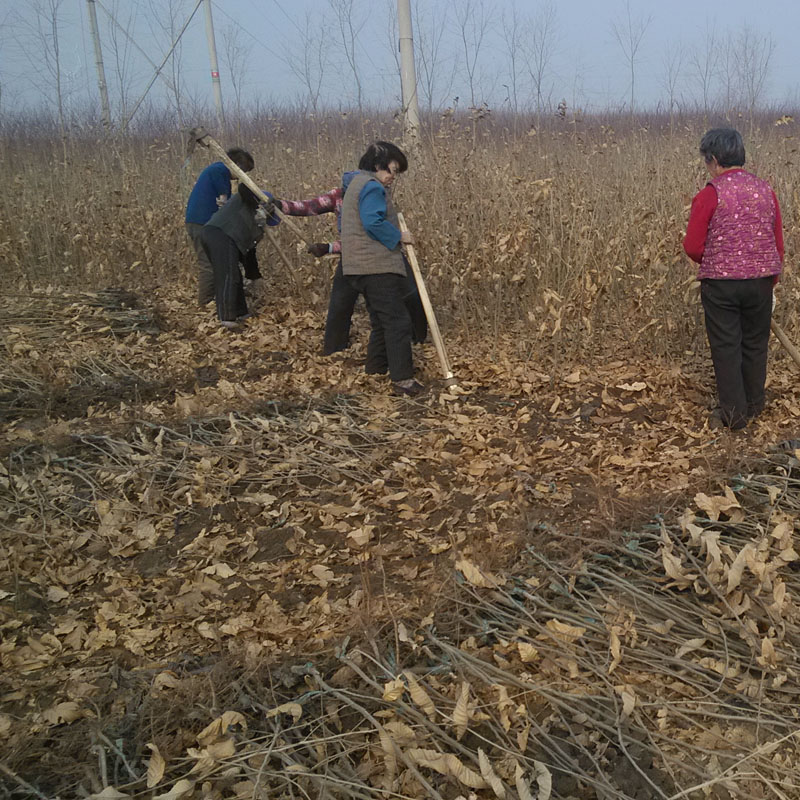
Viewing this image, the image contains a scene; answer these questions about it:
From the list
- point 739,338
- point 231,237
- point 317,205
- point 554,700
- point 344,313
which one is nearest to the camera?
point 554,700

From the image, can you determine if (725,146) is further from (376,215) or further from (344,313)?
(344,313)

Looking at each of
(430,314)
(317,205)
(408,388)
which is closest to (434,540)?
(408,388)

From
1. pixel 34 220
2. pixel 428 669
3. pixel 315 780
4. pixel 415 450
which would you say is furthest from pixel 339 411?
pixel 34 220

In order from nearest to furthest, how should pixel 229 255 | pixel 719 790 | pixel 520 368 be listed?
pixel 719 790 → pixel 520 368 → pixel 229 255

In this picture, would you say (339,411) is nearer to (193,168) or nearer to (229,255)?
(229,255)

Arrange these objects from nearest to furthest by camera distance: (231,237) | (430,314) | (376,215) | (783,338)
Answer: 1. (783,338)
2. (376,215)
3. (430,314)
4. (231,237)

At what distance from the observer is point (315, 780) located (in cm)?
190

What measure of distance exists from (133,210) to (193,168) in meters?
1.62

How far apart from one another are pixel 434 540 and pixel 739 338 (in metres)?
2.01

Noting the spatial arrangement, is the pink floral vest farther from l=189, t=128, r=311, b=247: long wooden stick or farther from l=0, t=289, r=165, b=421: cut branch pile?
l=0, t=289, r=165, b=421: cut branch pile

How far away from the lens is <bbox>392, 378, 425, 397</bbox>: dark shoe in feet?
15.0

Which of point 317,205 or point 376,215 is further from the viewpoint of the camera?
point 317,205

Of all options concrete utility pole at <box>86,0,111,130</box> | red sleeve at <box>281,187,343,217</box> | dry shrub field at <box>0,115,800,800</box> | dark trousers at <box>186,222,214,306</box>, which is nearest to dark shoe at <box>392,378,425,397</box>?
dry shrub field at <box>0,115,800,800</box>

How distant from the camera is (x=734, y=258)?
11.8 feet
